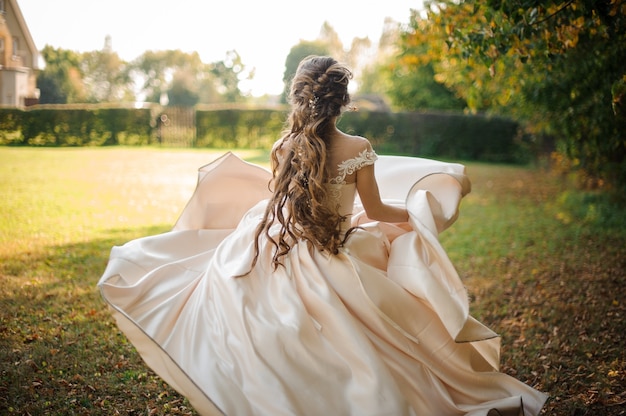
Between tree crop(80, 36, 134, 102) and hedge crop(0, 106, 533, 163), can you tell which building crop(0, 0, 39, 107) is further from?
hedge crop(0, 106, 533, 163)

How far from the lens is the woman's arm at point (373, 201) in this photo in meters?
3.16

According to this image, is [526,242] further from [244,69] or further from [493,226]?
[244,69]

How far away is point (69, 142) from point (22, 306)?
22.5ft

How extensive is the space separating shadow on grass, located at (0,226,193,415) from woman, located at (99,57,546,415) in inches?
21.6

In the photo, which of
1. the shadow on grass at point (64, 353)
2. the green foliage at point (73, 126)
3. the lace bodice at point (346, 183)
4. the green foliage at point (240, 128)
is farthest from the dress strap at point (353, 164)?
the green foliage at point (240, 128)

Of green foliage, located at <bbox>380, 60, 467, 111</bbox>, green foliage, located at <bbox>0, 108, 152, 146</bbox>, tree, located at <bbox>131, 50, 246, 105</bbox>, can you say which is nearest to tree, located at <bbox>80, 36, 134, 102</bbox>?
tree, located at <bbox>131, 50, 246, 105</bbox>

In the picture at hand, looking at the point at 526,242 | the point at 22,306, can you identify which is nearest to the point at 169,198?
the point at 22,306

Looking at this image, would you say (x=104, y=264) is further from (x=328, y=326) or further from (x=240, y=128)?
(x=240, y=128)

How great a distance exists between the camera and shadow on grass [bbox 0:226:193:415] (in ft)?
10.9

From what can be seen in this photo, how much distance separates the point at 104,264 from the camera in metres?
5.85

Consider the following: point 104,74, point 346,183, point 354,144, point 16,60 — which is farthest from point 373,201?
point 104,74

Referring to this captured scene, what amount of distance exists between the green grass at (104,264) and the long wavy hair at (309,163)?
53.1 inches

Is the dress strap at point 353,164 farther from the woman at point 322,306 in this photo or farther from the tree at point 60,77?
the tree at point 60,77

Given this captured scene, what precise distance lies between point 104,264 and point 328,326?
3699mm
